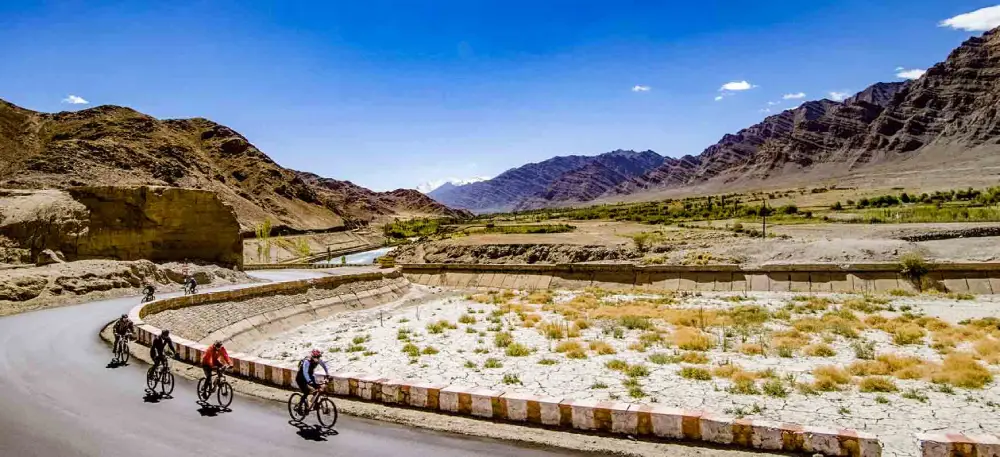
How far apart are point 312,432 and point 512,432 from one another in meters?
3.65

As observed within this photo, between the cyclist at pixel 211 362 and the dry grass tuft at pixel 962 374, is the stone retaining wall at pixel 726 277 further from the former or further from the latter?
the cyclist at pixel 211 362

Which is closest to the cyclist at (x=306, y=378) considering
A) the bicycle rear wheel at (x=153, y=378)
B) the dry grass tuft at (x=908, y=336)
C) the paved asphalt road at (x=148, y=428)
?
the paved asphalt road at (x=148, y=428)

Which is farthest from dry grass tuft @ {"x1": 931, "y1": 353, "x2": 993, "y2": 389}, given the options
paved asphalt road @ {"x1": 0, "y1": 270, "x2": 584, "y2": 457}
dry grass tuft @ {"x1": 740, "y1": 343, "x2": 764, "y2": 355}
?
paved asphalt road @ {"x1": 0, "y1": 270, "x2": 584, "y2": 457}

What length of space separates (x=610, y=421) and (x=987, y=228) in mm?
51480

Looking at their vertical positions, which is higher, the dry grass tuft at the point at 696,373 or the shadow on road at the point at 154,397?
the shadow on road at the point at 154,397

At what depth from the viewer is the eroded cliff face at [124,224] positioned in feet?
102

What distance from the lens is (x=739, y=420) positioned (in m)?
9.73

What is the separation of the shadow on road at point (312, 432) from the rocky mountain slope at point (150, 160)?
83.2 m

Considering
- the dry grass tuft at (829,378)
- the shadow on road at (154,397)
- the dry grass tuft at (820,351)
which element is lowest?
the dry grass tuft at (820,351)

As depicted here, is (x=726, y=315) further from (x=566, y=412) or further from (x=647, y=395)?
(x=566, y=412)

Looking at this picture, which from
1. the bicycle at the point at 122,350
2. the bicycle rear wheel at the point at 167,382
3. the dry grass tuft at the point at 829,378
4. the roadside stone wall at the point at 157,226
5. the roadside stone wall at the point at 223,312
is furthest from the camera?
the roadside stone wall at the point at 157,226

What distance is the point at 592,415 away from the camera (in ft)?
34.7

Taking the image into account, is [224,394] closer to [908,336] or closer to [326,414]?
[326,414]

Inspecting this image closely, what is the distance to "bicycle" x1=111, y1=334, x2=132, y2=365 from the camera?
16.5 metres
